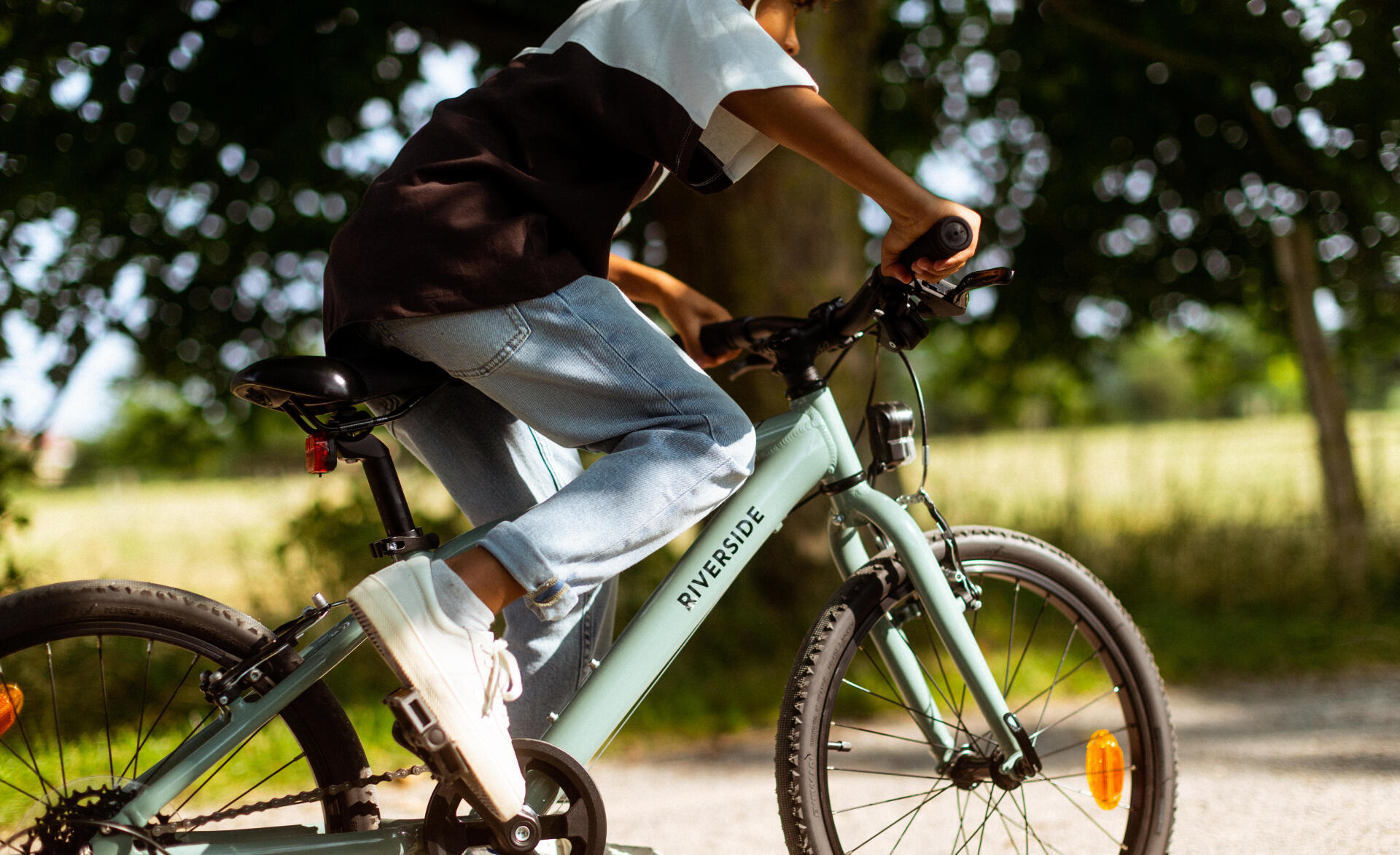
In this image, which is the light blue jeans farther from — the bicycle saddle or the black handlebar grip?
the black handlebar grip

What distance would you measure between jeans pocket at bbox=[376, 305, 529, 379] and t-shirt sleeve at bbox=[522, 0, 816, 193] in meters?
0.35

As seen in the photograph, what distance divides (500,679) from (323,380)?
528 millimetres

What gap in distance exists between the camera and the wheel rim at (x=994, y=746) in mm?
2053

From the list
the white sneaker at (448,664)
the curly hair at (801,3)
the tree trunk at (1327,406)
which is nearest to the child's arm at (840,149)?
the curly hair at (801,3)

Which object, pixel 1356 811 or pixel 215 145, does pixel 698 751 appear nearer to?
pixel 1356 811

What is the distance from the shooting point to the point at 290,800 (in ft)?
5.66

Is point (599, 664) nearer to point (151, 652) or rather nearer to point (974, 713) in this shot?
point (151, 652)

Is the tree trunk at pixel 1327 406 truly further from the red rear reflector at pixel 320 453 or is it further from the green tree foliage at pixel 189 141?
the red rear reflector at pixel 320 453

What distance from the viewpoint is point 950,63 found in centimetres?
608

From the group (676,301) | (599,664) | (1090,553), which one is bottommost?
(599,664)

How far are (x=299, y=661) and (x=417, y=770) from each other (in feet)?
0.87

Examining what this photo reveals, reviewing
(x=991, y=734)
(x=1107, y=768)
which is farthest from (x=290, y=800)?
(x=1107, y=768)

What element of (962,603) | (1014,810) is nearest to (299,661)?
(962,603)

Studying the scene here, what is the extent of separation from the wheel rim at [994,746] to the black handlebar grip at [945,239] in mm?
663
